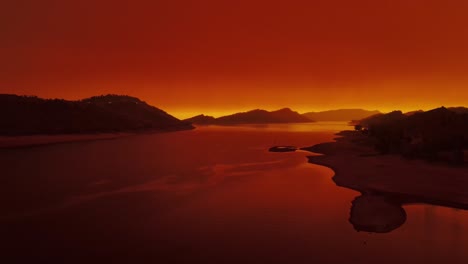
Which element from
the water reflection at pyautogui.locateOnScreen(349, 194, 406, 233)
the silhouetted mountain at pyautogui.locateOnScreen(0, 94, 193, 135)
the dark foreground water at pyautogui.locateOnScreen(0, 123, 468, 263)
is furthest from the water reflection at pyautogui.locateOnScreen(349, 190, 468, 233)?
the silhouetted mountain at pyautogui.locateOnScreen(0, 94, 193, 135)

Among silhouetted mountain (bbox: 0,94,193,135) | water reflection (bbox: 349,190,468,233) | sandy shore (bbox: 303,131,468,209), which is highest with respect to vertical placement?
silhouetted mountain (bbox: 0,94,193,135)

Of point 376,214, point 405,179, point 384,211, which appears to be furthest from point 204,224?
point 405,179

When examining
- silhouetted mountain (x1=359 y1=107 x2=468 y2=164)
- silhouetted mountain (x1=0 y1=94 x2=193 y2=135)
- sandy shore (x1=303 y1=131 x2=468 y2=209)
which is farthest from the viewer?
silhouetted mountain (x1=0 y1=94 x2=193 y2=135)

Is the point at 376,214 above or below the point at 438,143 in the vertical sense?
below

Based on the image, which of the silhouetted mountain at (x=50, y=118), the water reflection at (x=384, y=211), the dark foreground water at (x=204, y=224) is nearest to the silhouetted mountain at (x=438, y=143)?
the dark foreground water at (x=204, y=224)

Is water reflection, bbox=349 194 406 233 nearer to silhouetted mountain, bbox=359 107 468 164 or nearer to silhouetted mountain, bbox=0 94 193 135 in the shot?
silhouetted mountain, bbox=359 107 468 164

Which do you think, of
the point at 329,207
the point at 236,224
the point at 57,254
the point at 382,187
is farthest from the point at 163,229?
the point at 382,187

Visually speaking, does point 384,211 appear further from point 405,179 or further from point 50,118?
point 50,118
